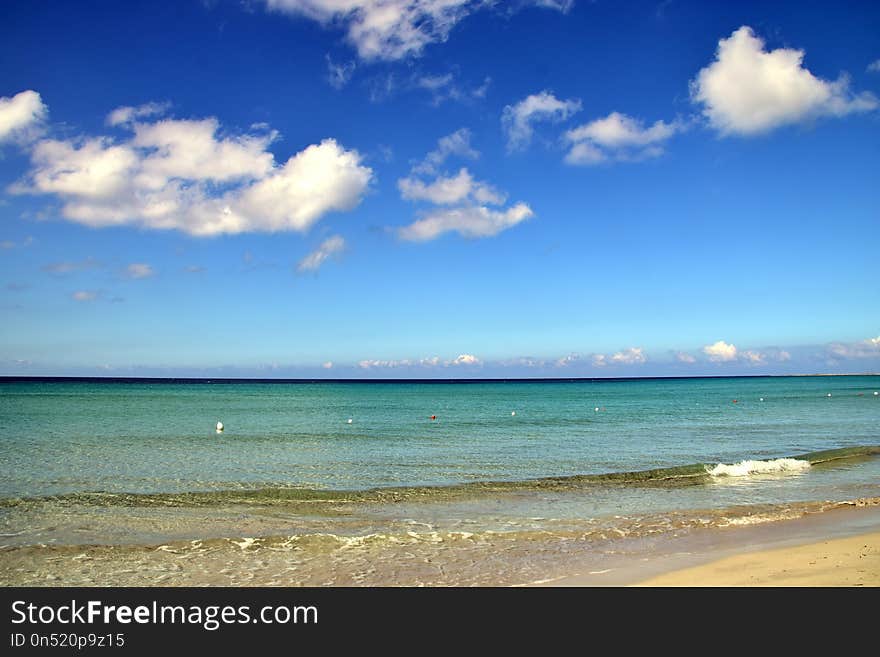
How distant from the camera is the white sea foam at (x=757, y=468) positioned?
2078 cm

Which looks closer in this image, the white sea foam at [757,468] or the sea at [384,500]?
the sea at [384,500]

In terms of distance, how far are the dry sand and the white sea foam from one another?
10457mm

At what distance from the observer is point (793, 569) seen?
30.0 feet

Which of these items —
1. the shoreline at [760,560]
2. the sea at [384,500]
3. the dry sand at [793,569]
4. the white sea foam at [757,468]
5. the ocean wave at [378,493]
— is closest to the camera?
the dry sand at [793,569]

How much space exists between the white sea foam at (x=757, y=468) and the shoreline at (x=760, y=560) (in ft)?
26.5

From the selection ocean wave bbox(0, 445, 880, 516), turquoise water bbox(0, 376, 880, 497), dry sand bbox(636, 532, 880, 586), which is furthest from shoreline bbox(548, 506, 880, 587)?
turquoise water bbox(0, 376, 880, 497)

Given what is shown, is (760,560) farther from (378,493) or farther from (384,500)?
(378,493)

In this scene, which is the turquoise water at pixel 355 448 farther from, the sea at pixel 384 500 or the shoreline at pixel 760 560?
the shoreline at pixel 760 560

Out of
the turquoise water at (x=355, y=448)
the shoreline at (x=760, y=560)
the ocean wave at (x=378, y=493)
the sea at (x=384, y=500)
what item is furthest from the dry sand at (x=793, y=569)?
the turquoise water at (x=355, y=448)

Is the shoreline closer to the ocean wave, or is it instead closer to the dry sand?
the dry sand
